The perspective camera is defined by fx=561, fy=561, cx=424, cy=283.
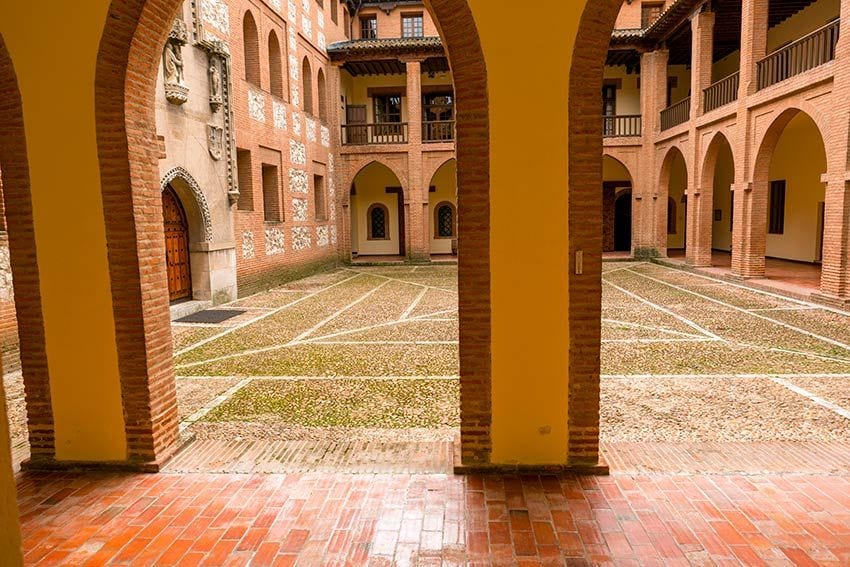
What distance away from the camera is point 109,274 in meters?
4.15

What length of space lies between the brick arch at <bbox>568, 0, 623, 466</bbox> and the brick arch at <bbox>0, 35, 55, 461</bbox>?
3174mm

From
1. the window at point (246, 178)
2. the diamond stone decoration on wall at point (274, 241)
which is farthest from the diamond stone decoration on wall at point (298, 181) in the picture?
the window at point (246, 178)

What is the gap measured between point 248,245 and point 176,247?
2437mm

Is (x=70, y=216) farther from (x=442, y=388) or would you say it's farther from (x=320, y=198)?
(x=320, y=198)

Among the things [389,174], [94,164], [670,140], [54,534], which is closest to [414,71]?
[389,174]

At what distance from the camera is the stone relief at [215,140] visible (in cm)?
1212

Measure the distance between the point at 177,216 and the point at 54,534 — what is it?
9555mm

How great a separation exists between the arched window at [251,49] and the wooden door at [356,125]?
7.02 metres

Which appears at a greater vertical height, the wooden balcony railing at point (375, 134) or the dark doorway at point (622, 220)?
the wooden balcony railing at point (375, 134)

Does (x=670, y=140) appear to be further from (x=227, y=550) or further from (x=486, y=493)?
(x=227, y=550)

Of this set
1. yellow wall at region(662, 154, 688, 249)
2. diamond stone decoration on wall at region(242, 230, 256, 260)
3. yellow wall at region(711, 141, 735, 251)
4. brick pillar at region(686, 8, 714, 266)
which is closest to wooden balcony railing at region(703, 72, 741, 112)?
brick pillar at region(686, 8, 714, 266)

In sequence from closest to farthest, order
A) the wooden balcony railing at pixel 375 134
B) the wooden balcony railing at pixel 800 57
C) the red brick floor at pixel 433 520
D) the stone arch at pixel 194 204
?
the red brick floor at pixel 433 520, the stone arch at pixel 194 204, the wooden balcony railing at pixel 800 57, the wooden balcony railing at pixel 375 134

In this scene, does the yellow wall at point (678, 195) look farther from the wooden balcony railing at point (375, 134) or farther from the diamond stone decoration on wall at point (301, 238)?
the diamond stone decoration on wall at point (301, 238)

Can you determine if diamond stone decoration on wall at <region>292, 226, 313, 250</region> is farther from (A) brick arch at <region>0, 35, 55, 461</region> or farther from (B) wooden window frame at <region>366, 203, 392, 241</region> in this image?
(A) brick arch at <region>0, 35, 55, 461</region>
